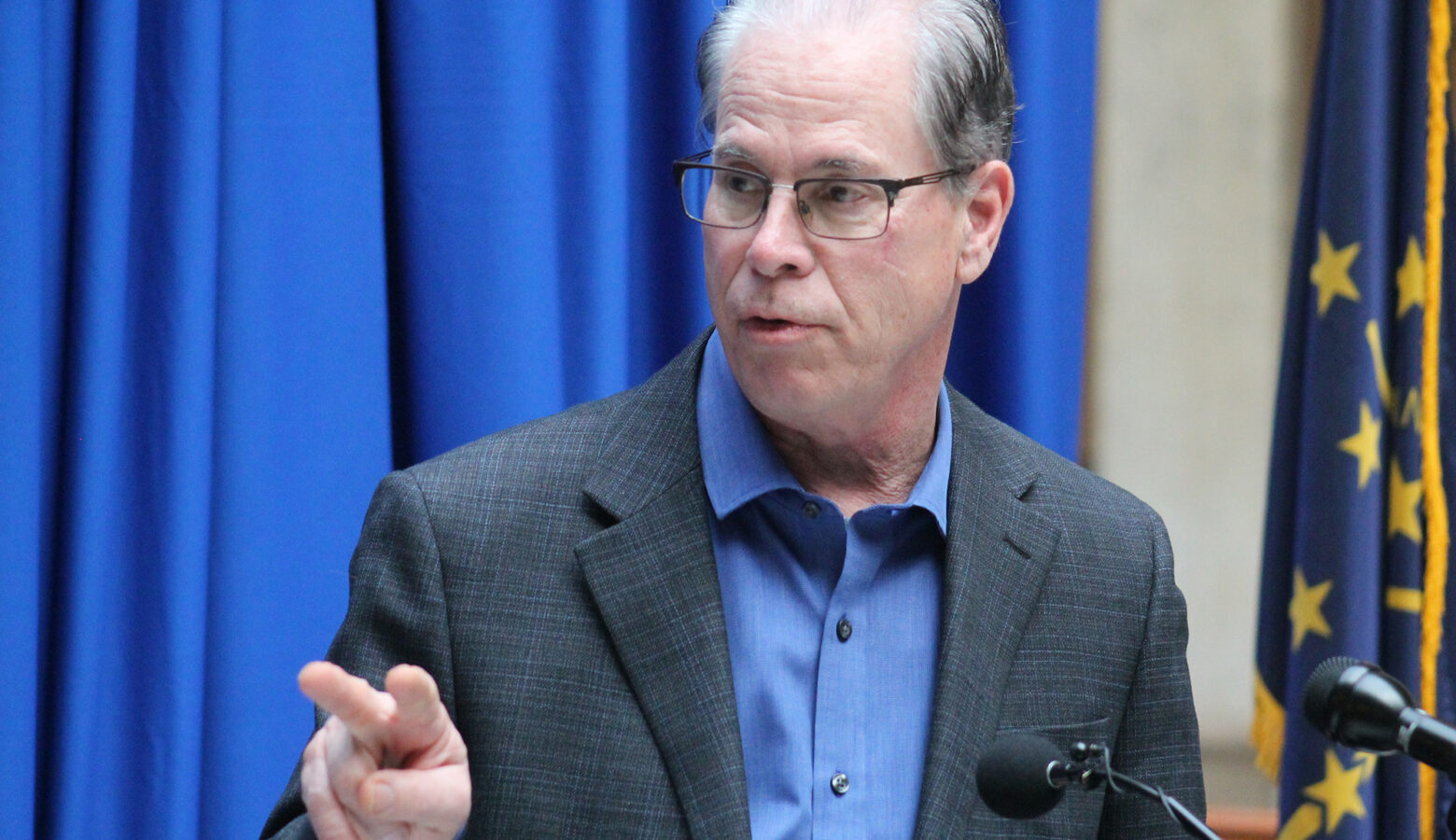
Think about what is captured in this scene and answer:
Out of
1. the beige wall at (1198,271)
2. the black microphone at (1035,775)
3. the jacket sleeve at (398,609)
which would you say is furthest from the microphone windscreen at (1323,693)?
the beige wall at (1198,271)

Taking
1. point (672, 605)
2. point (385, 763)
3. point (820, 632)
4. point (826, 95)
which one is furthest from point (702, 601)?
point (826, 95)

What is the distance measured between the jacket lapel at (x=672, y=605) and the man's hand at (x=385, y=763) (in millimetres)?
297

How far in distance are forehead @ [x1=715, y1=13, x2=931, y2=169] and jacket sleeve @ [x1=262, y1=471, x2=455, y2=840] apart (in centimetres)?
55

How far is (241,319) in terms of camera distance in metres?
1.95

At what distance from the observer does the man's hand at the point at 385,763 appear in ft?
3.38

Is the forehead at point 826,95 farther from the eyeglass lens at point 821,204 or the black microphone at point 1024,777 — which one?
the black microphone at point 1024,777

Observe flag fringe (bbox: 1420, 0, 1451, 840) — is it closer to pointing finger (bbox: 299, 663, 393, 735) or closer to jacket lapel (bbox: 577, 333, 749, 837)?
jacket lapel (bbox: 577, 333, 749, 837)

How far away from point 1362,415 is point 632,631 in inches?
63.9

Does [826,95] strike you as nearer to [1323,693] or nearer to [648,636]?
[648,636]

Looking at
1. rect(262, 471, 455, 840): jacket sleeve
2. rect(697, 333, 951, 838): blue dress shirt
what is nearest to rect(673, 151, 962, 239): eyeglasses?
rect(697, 333, 951, 838): blue dress shirt

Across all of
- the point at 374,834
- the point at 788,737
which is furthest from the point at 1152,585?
the point at 374,834

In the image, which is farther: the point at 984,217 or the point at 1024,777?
the point at 984,217

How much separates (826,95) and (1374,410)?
147cm

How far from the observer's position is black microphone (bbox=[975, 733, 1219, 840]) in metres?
1.04
